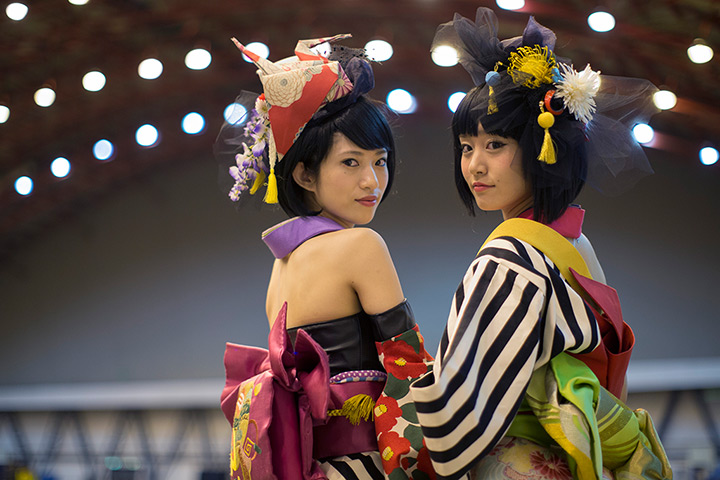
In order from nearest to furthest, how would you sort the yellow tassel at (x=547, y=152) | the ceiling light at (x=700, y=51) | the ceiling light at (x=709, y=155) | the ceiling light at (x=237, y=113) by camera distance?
the yellow tassel at (x=547, y=152), the ceiling light at (x=237, y=113), the ceiling light at (x=700, y=51), the ceiling light at (x=709, y=155)

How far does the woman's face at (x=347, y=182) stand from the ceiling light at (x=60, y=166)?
5655 mm

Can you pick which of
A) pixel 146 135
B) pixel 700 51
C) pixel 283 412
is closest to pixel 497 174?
pixel 283 412

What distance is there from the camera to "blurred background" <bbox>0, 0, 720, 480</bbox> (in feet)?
17.7

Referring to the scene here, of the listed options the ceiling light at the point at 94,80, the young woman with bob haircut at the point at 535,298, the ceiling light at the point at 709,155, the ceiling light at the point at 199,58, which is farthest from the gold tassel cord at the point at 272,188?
the ceiling light at the point at 709,155

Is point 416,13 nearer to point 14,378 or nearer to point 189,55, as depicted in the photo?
point 189,55

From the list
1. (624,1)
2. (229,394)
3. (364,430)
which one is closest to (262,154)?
(229,394)

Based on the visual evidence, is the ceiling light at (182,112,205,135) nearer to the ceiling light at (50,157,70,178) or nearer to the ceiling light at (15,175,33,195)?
the ceiling light at (50,157,70,178)

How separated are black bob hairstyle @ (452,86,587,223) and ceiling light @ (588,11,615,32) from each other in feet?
11.7

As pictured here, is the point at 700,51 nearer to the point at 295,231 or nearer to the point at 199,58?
the point at 199,58

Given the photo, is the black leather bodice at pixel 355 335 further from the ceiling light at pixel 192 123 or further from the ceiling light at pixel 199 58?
the ceiling light at pixel 192 123

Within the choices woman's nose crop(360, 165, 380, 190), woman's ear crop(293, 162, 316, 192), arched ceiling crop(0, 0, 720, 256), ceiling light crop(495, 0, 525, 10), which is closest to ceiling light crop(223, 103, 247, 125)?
woman's ear crop(293, 162, 316, 192)

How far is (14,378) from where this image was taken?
8172mm

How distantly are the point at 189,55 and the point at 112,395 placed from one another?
291cm

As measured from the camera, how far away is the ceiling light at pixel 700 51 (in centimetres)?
493
